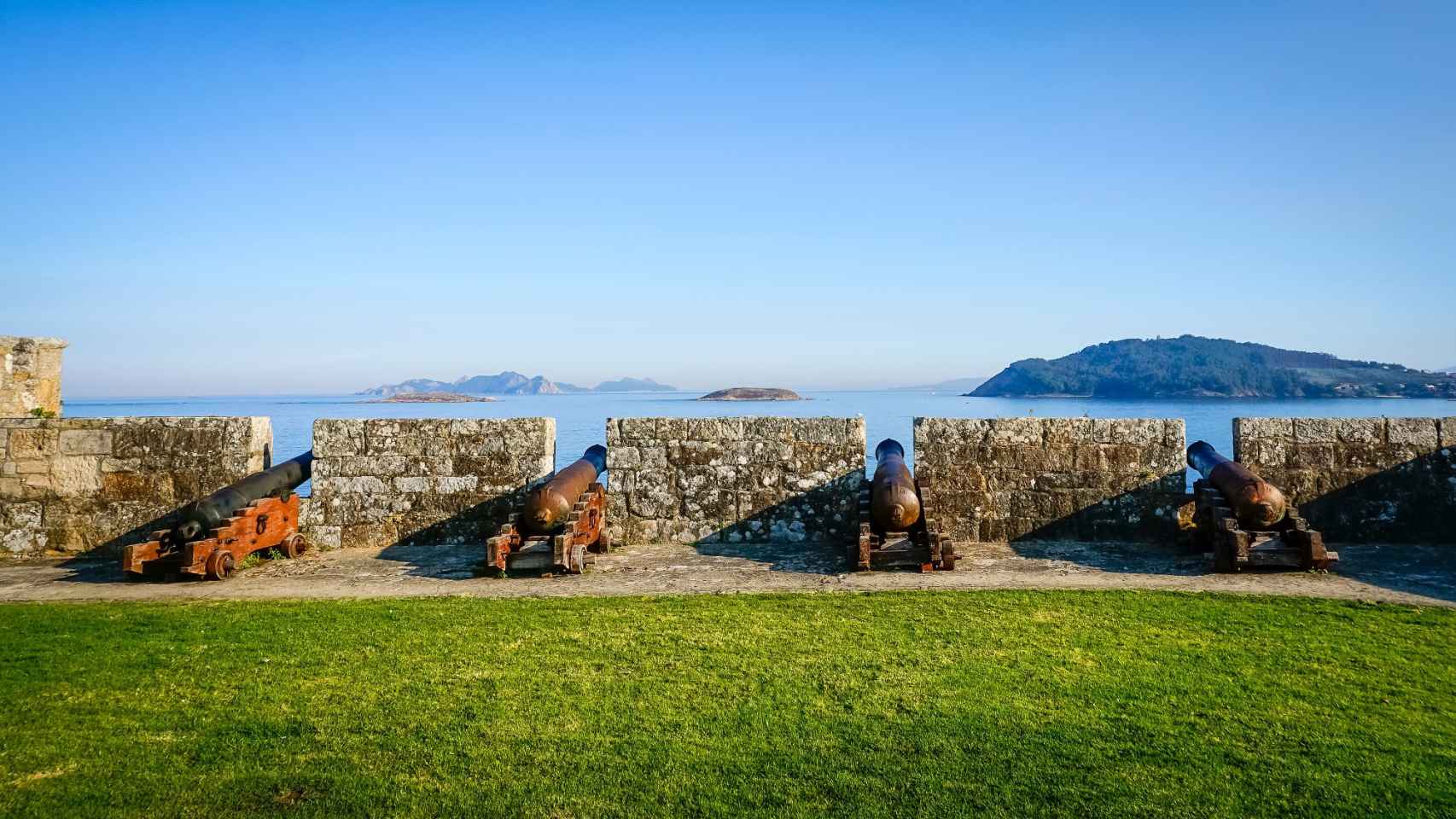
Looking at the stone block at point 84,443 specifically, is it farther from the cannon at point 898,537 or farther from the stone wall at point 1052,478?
the stone wall at point 1052,478

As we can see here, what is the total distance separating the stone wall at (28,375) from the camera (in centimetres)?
869

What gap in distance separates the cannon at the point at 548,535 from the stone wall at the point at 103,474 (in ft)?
11.2

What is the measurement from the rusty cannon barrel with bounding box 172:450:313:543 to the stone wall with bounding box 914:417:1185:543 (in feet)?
20.8

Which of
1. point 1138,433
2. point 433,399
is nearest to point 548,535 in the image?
point 1138,433

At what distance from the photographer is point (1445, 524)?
794cm

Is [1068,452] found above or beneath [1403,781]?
above

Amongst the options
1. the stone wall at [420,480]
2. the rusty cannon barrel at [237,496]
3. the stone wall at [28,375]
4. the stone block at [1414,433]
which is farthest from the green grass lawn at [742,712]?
the stone wall at [28,375]

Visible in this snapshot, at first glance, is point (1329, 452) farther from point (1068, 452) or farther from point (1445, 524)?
point (1068, 452)

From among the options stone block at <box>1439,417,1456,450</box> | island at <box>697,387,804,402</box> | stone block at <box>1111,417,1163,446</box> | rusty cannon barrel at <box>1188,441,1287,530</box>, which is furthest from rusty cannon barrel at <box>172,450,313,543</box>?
island at <box>697,387,804,402</box>

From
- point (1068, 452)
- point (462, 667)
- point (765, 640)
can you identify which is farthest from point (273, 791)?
point (1068, 452)

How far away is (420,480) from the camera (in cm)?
841

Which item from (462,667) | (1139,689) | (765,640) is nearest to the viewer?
(1139,689)

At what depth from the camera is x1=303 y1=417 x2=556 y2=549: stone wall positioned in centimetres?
832

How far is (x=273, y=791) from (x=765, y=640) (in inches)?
99.5
